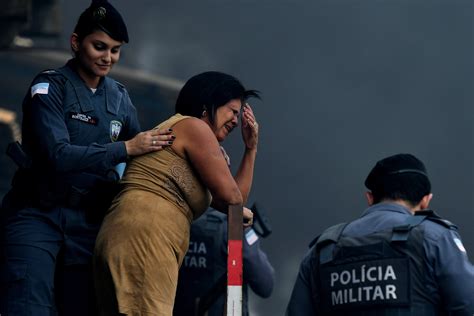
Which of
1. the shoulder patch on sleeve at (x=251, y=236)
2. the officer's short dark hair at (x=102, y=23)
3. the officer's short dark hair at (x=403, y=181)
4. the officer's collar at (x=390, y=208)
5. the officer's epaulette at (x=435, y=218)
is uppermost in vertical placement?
the officer's short dark hair at (x=102, y=23)

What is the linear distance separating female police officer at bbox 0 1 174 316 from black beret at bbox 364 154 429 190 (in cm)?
139

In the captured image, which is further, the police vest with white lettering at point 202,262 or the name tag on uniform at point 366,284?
the police vest with white lettering at point 202,262

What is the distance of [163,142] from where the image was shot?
4137mm

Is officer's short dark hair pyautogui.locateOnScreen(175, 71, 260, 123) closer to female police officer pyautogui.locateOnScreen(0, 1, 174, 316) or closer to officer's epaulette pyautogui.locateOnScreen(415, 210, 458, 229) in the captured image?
female police officer pyautogui.locateOnScreen(0, 1, 174, 316)

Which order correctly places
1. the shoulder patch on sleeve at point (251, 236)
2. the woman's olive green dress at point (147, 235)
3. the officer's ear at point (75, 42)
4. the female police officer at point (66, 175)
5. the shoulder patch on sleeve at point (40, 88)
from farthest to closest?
1. the shoulder patch on sleeve at point (251, 236)
2. the officer's ear at point (75, 42)
3. the shoulder patch on sleeve at point (40, 88)
4. the female police officer at point (66, 175)
5. the woman's olive green dress at point (147, 235)

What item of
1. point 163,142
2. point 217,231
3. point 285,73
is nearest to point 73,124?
point 163,142

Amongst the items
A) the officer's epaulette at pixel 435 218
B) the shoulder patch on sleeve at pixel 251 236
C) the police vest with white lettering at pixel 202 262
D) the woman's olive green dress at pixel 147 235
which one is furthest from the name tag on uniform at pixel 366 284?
the police vest with white lettering at pixel 202 262

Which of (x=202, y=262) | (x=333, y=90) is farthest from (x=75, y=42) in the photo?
(x=333, y=90)

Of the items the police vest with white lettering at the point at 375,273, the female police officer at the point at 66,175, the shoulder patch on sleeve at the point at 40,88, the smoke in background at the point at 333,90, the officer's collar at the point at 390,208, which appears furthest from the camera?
the smoke in background at the point at 333,90

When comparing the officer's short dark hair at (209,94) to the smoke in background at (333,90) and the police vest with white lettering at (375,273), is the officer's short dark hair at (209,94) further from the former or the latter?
the smoke in background at (333,90)

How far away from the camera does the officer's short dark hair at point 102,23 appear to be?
428 centimetres

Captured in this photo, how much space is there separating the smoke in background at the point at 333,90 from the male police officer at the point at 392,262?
592 inches

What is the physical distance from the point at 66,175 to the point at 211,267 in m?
2.94

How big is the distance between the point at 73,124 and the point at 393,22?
20.2 meters
